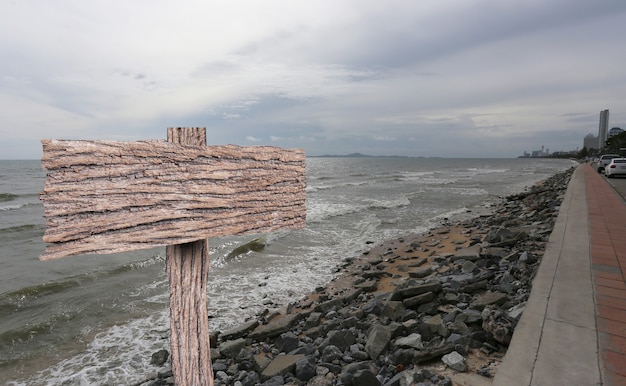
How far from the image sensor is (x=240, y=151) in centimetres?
147

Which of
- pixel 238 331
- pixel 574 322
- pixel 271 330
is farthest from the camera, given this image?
pixel 238 331

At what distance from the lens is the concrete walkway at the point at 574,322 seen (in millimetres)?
2689

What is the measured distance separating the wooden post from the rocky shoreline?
2.07 m

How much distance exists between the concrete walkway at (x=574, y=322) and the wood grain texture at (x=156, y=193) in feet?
7.88

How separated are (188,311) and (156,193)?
0.64 metres

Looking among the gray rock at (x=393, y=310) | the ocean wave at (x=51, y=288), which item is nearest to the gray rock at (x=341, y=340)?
the gray rock at (x=393, y=310)

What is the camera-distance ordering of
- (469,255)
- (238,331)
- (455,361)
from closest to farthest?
(455,361)
(238,331)
(469,255)

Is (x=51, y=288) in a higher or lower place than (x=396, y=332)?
lower

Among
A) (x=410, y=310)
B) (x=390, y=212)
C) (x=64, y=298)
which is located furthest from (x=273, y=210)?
(x=390, y=212)

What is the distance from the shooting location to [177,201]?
1314 millimetres

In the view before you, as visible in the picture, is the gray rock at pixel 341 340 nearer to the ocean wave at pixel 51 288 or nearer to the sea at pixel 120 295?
the sea at pixel 120 295

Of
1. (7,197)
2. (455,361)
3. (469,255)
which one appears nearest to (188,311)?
(455,361)

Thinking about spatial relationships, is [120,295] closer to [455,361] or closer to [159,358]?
[159,358]

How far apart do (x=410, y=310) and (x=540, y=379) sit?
2353 mm
